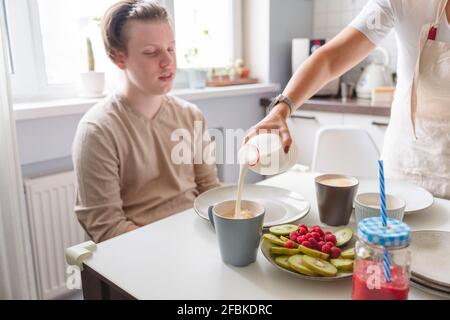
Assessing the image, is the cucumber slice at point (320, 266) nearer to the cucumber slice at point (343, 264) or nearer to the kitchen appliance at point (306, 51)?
the cucumber slice at point (343, 264)

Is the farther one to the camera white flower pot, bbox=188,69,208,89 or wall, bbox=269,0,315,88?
wall, bbox=269,0,315,88

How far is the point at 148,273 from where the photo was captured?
2.25 ft

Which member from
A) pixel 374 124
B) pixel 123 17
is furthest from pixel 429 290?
pixel 374 124

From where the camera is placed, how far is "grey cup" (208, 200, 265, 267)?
67cm

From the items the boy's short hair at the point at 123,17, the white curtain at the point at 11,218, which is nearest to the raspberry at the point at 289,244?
the boy's short hair at the point at 123,17

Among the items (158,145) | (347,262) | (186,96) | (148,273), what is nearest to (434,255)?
(347,262)

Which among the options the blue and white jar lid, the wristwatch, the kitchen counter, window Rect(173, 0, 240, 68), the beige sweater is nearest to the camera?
the blue and white jar lid

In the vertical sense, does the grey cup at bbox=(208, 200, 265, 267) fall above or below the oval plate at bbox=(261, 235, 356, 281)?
above

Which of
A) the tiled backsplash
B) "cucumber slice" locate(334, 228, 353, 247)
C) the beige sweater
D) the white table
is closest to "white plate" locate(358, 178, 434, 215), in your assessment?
the white table

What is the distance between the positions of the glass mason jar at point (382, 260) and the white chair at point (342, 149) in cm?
131

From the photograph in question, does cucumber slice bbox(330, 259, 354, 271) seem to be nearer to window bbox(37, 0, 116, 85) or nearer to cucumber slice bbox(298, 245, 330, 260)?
cucumber slice bbox(298, 245, 330, 260)

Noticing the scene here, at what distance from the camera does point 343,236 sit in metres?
0.76

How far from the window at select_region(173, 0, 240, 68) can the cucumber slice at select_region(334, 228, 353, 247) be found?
1.80m
